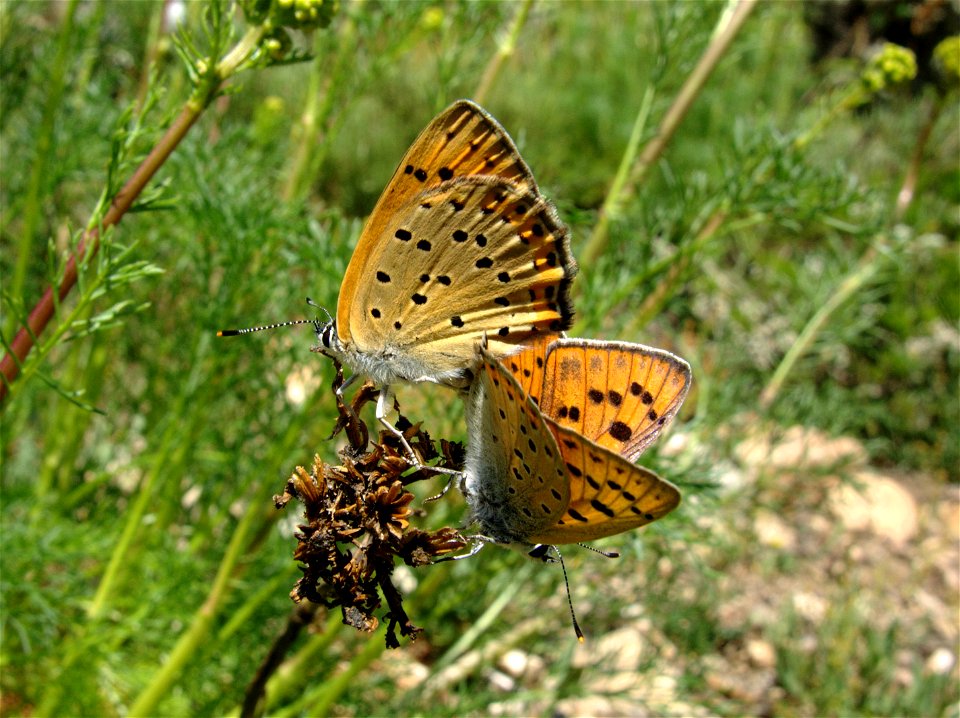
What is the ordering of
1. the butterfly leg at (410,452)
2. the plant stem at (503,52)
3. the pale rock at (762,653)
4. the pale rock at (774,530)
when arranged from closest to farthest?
the butterfly leg at (410,452) < the plant stem at (503,52) < the pale rock at (762,653) < the pale rock at (774,530)

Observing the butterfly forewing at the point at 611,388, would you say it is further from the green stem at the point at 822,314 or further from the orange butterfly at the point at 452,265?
the green stem at the point at 822,314

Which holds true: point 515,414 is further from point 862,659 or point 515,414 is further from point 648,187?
point 862,659

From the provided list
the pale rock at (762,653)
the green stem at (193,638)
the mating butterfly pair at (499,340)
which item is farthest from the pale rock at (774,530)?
the mating butterfly pair at (499,340)

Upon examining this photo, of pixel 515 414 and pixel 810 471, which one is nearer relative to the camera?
pixel 515 414

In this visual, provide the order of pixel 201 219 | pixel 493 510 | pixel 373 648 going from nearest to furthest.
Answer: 1. pixel 493 510
2. pixel 373 648
3. pixel 201 219

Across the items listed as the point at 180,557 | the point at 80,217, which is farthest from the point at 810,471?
the point at 80,217

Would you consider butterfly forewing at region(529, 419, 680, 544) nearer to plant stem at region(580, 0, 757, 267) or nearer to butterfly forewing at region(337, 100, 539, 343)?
butterfly forewing at region(337, 100, 539, 343)

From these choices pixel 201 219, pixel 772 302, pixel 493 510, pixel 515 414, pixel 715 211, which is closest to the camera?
pixel 515 414
